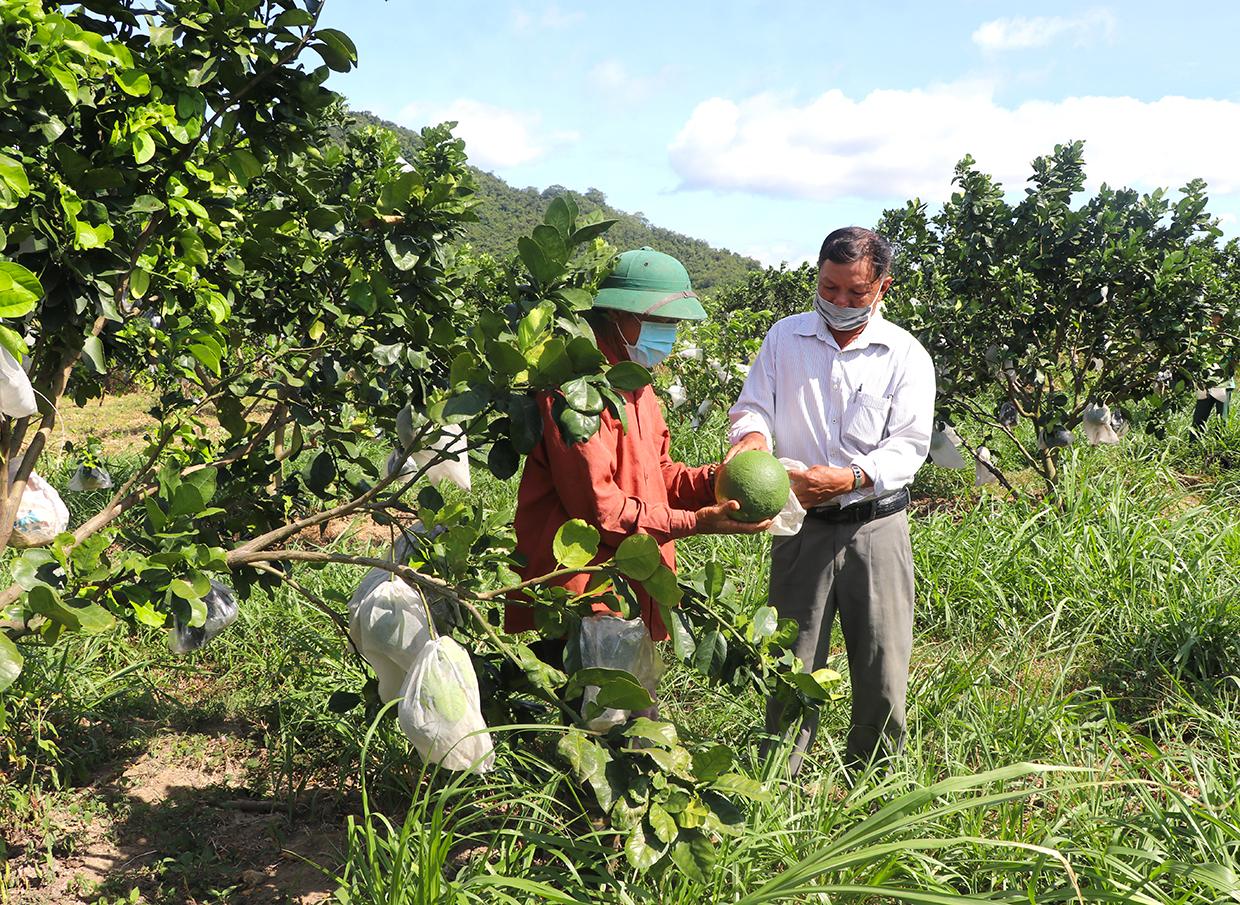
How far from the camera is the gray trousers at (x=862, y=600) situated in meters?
2.48

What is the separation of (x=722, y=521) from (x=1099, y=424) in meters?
3.78

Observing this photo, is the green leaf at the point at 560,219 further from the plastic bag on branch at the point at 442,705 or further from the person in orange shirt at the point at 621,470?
the plastic bag on branch at the point at 442,705

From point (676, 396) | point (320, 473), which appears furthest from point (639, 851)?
point (676, 396)

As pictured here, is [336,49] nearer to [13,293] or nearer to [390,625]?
[13,293]

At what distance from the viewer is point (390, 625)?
6.18ft

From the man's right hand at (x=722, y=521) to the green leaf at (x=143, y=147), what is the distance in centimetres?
121

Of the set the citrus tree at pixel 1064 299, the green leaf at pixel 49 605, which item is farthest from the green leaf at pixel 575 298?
the citrus tree at pixel 1064 299

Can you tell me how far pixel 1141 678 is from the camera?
321cm

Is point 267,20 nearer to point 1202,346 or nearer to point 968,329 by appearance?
point 968,329

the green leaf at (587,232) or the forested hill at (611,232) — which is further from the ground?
the forested hill at (611,232)

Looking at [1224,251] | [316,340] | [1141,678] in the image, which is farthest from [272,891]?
[1224,251]

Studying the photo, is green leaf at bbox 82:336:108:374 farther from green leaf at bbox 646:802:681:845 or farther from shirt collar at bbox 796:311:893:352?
shirt collar at bbox 796:311:893:352

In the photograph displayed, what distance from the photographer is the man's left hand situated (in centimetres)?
232

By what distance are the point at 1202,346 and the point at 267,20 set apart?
455 cm
